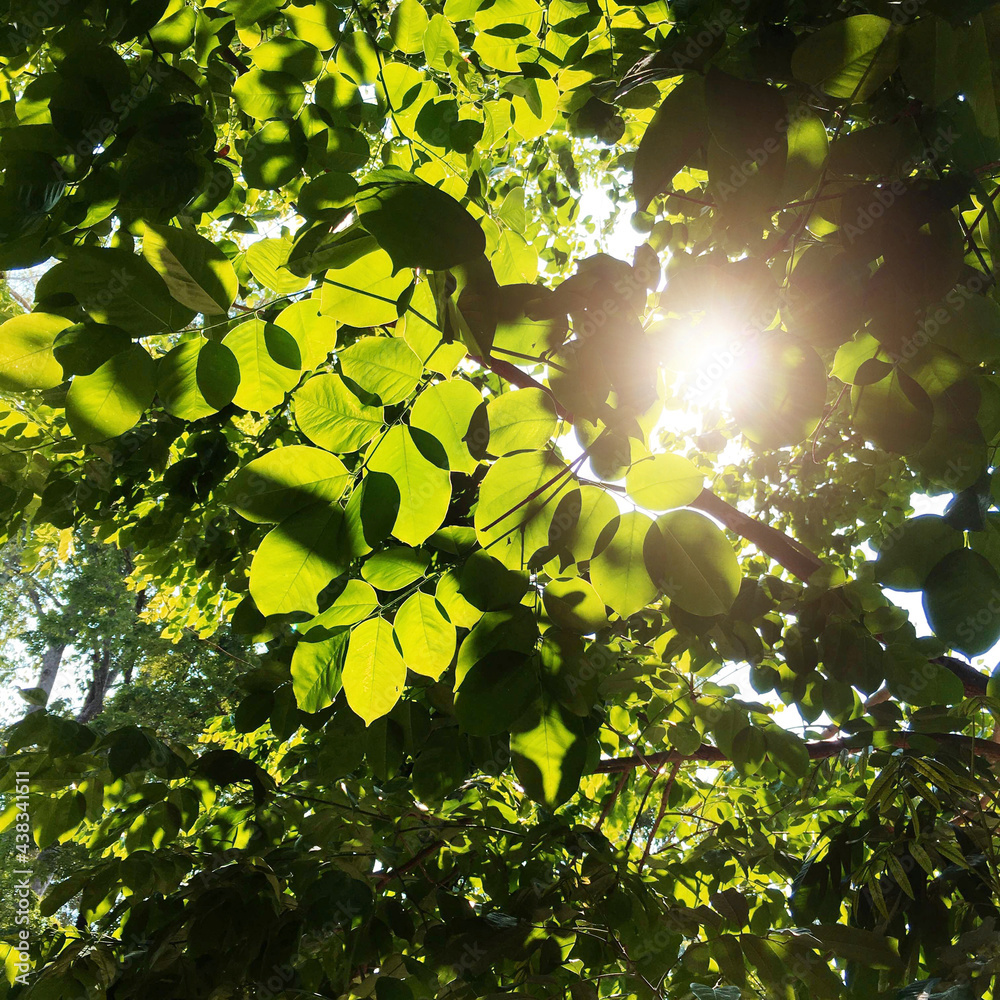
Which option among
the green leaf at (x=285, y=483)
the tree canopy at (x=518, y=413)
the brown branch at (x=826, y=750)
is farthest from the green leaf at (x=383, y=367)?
the brown branch at (x=826, y=750)

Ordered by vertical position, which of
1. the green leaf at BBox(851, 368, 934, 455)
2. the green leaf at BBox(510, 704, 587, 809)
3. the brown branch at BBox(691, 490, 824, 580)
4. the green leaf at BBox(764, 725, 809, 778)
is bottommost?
the green leaf at BBox(510, 704, 587, 809)

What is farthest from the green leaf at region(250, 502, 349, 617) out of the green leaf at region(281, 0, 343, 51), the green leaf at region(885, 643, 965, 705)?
the green leaf at region(885, 643, 965, 705)

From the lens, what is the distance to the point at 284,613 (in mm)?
871

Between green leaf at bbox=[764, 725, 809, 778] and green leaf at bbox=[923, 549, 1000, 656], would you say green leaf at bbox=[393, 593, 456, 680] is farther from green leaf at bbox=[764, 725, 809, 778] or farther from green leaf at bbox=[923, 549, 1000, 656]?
green leaf at bbox=[764, 725, 809, 778]

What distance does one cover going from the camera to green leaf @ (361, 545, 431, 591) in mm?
989

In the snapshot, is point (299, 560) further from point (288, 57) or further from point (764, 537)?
point (764, 537)

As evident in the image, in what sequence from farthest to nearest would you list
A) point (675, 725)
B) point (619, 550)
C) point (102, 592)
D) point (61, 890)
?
point (102, 592) → point (675, 725) → point (61, 890) → point (619, 550)

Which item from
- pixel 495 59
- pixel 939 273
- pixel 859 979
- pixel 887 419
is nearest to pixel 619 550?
pixel 887 419

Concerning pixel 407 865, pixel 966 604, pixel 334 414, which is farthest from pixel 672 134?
pixel 407 865

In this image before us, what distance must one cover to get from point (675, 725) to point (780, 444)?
1258mm

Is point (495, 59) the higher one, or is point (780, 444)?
point (495, 59)

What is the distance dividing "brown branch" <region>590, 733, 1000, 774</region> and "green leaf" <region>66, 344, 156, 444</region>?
1612mm

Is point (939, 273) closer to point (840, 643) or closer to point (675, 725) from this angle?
point (840, 643)

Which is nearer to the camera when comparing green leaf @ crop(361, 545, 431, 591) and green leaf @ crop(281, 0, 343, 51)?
green leaf @ crop(361, 545, 431, 591)
